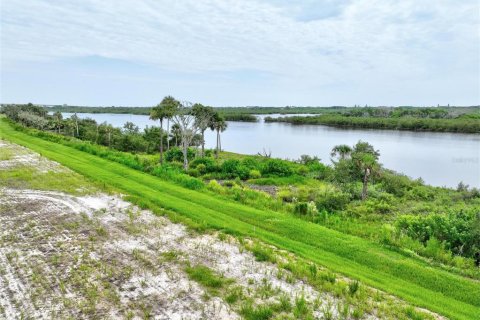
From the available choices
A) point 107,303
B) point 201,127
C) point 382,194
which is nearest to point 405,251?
point 107,303

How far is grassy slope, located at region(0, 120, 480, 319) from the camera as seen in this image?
628 cm

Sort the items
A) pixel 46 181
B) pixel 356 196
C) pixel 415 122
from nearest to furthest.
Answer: pixel 46 181 < pixel 356 196 < pixel 415 122

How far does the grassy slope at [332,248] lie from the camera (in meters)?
6.28

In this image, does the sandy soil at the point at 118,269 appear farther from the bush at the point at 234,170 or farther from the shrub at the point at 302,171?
the shrub at the point at 302,171

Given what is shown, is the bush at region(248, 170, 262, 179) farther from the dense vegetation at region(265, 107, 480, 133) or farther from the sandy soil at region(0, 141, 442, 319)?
the dense vegetation at region(265, 107, 480, 133)

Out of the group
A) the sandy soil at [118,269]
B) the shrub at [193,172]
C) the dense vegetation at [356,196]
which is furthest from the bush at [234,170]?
the sandy soil at [118,269]

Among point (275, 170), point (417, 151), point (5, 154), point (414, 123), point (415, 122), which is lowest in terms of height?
point (417, 151)

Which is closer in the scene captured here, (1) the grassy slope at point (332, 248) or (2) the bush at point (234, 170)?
(1) the grassy slope at point (332, 248)

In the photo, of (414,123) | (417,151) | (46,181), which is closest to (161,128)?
(46,181)

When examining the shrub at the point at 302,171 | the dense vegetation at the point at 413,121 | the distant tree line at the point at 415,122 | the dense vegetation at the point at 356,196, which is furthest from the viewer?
the dense vegetation at the point at 413,121

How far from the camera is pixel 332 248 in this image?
8289mm

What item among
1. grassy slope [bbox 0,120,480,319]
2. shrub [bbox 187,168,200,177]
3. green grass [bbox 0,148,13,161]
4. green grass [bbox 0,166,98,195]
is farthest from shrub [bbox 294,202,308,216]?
shrub [bbox 187,168,200,177]

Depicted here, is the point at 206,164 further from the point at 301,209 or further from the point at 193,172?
the point at 301,209

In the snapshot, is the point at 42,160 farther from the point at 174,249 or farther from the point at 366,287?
the point at 366,287
